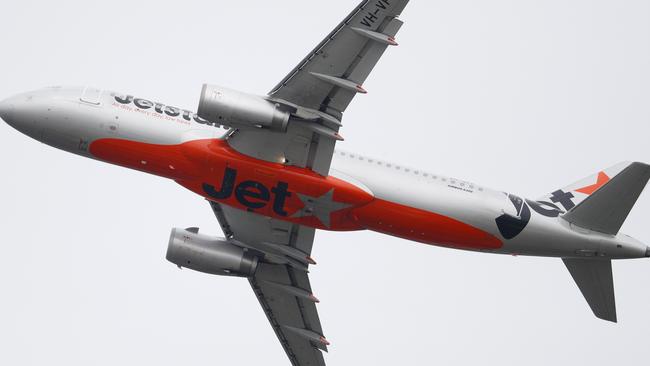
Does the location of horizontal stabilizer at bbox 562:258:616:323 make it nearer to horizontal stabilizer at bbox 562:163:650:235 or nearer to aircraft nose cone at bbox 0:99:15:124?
horizontal stabilizer at bbox 562:163:650:235

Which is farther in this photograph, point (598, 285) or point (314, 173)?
point (598, 285)

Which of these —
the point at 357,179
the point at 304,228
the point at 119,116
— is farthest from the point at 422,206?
the point at 119,116

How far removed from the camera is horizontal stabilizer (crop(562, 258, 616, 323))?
49.6m

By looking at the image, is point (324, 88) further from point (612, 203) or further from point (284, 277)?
point (612, 203)

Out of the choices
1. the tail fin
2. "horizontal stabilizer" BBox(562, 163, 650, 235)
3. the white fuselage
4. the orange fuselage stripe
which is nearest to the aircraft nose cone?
the white fuselage

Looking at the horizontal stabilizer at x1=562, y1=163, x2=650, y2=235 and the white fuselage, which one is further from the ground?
the horizontal stabilizer at x1=562, y1=163, x2=650, y2=235

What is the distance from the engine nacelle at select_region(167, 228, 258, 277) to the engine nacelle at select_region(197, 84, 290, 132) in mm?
9882

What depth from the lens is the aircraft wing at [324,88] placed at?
1681 inches

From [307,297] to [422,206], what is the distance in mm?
10671

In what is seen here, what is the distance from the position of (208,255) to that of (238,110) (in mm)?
10910

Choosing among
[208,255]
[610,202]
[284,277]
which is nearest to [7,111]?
[208,255]

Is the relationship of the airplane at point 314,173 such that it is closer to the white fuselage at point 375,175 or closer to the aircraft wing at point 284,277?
the white fuselage at point 375,175

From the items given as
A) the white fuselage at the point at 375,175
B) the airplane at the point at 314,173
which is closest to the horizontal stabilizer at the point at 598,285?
the airplane at the point at 314,173

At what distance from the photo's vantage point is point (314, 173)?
4653 centimetres
